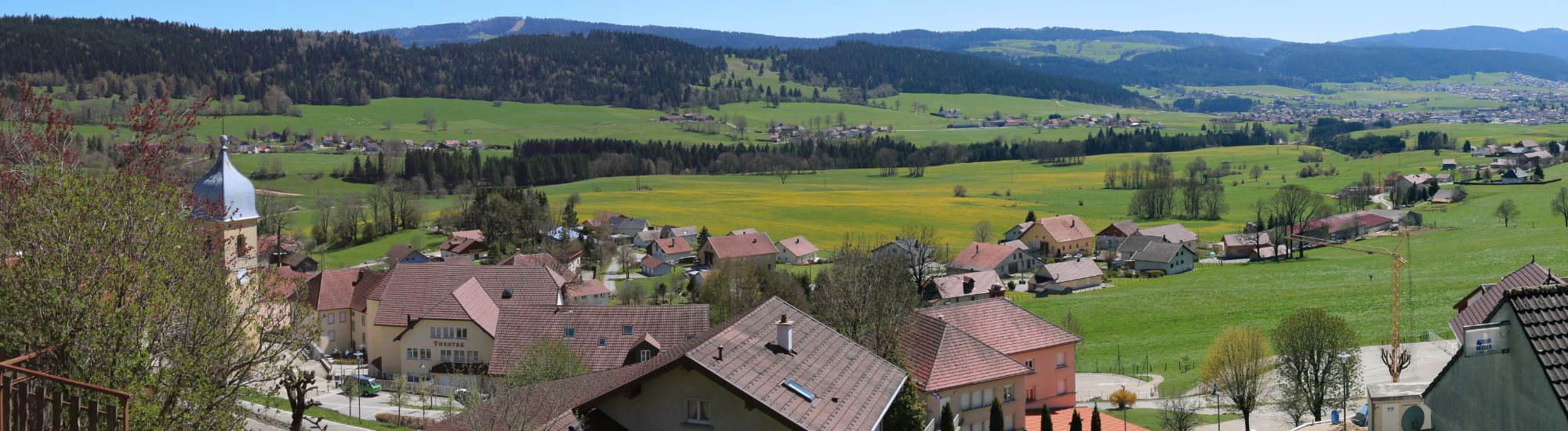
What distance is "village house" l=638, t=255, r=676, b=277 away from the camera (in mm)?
92438

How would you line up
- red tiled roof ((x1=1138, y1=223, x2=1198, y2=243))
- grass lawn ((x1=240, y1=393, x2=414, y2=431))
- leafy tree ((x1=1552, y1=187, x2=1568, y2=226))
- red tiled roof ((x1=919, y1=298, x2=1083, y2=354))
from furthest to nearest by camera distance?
1. red tiled roof ((x1=1138, y1=223, x2=1198, y2=243))
2. leafy tree ((x1=1552, y1=187, x2=1568, y2=226))
3. grass lawn ((x1=240, y1=393, x2=414, y2=431))
4. red tiled roof ((x1=919, y1=298, x2=1083, y2=354))

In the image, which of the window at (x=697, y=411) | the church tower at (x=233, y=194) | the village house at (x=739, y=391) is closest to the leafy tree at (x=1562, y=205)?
the village house at (x=739, y=391)

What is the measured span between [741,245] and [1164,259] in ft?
109

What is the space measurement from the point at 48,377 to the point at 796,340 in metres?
14.2

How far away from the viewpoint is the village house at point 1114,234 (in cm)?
10694

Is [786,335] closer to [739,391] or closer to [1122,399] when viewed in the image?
[739,391]

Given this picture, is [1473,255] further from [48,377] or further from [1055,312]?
[48,377]

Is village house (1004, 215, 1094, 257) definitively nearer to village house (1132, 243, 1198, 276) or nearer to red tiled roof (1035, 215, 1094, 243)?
red tiled roof (1035, 215, 1094, 243)

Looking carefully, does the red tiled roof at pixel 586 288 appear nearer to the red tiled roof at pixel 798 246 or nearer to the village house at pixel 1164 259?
the red tiled roof at pixel 798 246

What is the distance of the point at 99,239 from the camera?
48.7ft

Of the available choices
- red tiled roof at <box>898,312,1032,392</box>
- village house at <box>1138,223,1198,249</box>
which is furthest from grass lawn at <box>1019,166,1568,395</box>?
red tiled roof at <box>898,312,1032,392</box>

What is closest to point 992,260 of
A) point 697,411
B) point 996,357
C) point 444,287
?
point 444,287

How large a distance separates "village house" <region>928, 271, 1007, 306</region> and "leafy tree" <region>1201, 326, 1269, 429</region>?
37.8 metres

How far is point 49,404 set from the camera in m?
12.7
